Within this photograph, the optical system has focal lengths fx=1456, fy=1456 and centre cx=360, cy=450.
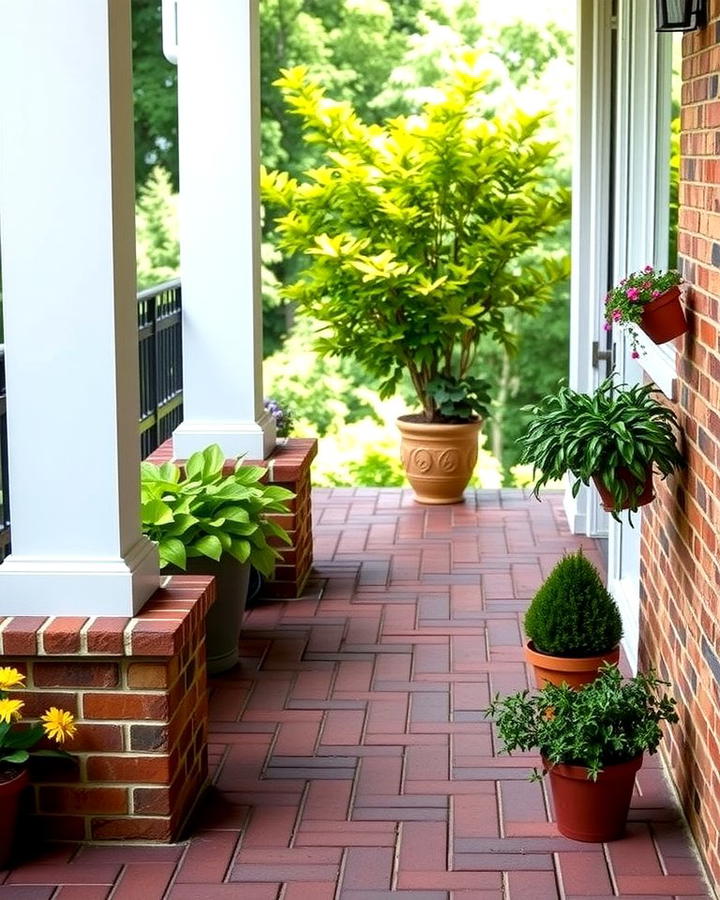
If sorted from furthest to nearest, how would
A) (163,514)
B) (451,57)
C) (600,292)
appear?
(451,57) → (600,292) → (163,514)

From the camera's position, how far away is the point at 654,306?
12.0 ft

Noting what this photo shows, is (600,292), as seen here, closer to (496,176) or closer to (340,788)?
(496,176)

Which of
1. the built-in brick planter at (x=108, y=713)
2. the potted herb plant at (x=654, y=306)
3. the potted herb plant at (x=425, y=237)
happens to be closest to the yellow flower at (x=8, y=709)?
the built-in brick planter at (x=108, y=713)

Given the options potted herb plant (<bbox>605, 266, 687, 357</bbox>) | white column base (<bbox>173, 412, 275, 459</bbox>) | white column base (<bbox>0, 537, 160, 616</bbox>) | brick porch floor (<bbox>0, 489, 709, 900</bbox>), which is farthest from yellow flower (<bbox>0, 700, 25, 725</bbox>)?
white column base (<bbox>173, 412, 275, 459</bbox>)

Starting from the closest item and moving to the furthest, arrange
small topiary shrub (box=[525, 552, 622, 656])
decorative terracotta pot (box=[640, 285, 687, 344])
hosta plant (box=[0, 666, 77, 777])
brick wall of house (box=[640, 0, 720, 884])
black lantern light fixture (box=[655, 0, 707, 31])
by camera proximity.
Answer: brick wall of house (box=[640, 0, 720, 884]) < hosta plant (box=[0, 666, 77, 777]) < black lantern light fixture (box=[655, 0, 707, 31]) < decorative terracotta pot (box=[640, 285, 687, 344]) < small topiary shrub (box=[525, 552, 622, 656])

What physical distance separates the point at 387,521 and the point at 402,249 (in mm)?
1470

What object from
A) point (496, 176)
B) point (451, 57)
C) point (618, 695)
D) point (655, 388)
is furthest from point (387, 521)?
point (451, 57)

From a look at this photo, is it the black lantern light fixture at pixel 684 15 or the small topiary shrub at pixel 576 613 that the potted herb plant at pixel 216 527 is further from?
the black lantern light fixture at pixel 684 15

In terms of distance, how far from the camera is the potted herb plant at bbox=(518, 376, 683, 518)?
3781mm

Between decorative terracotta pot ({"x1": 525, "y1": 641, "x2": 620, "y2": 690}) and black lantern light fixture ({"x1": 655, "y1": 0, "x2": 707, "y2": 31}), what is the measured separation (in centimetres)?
174

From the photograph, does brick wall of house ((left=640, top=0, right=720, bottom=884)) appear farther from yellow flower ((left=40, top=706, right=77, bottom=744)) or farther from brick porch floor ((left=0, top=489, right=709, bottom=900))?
yellow flower ((left=40, top=706, right=77, bottom=744))

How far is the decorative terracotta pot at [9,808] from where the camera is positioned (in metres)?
3.35

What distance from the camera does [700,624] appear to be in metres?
3.44

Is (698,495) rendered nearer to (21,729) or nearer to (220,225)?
(21,729)
